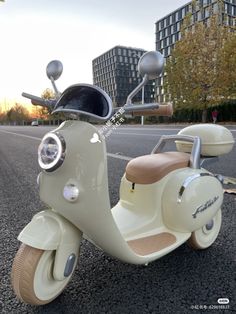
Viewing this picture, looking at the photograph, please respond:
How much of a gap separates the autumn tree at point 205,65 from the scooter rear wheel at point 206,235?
29045 mm

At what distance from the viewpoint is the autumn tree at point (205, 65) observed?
2984 centimetres

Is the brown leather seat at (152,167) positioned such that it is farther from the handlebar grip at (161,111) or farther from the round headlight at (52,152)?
the round headlight at (52,152)

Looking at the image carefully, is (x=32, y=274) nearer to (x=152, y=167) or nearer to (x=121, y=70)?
(x=152, y=167)

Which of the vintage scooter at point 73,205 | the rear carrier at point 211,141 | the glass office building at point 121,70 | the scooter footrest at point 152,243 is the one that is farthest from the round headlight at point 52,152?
the rear carrier at point 211,141

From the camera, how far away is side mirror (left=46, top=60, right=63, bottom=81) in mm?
2031

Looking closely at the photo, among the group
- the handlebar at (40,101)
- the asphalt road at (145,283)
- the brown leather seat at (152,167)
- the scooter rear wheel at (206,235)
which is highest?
the handlebar at (40,101)

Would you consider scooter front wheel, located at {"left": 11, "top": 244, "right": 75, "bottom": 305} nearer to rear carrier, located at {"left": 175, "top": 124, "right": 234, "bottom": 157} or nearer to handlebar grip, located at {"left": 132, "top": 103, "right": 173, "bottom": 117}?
handlebar grip, located at {"left": 132, "top": 103, "right": 173, "bottom": 117}

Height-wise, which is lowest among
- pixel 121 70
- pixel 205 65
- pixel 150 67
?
pixel 150 67

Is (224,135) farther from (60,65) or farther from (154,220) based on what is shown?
(60,65)

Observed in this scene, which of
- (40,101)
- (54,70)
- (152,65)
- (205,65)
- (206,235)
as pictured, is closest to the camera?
Result: (152,65)

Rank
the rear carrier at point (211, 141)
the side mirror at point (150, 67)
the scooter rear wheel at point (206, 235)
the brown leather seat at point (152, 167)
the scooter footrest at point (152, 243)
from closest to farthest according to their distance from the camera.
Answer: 1. the side mirror at point (150, 67)
2. the scooter footrest at point (152, 243)
3. the brown leather seat at point (152, 167)
4. the scooter rear wheel at point (206, 235)
5. the rear carrier at point (211, 141)

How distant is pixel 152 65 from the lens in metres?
1.80

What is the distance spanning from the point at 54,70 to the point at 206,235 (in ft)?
5.19

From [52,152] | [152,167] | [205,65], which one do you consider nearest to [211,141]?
[152,167]
